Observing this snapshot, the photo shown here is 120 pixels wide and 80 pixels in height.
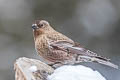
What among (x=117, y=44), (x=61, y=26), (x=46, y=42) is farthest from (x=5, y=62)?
(x=46, y=42)

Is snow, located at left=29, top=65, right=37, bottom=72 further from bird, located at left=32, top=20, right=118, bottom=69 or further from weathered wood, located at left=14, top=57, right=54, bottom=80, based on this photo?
bird, located at left=32, top=20, right=118, bottom=69

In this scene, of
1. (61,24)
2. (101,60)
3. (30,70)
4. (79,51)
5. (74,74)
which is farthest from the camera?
(61,24)

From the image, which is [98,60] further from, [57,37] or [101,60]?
[57,37]

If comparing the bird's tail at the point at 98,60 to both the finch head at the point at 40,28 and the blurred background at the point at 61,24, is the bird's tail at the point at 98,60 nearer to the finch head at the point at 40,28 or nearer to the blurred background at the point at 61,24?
the finch head at the point at 40,28

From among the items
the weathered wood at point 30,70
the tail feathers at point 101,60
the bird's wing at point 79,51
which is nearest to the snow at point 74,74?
the weathered wood at point 30,70

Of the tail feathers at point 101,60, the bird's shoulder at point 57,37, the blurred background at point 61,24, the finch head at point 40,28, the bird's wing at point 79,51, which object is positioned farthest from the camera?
the blurred background at point 61,24

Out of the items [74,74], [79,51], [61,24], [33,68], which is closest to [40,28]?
[79,51]
